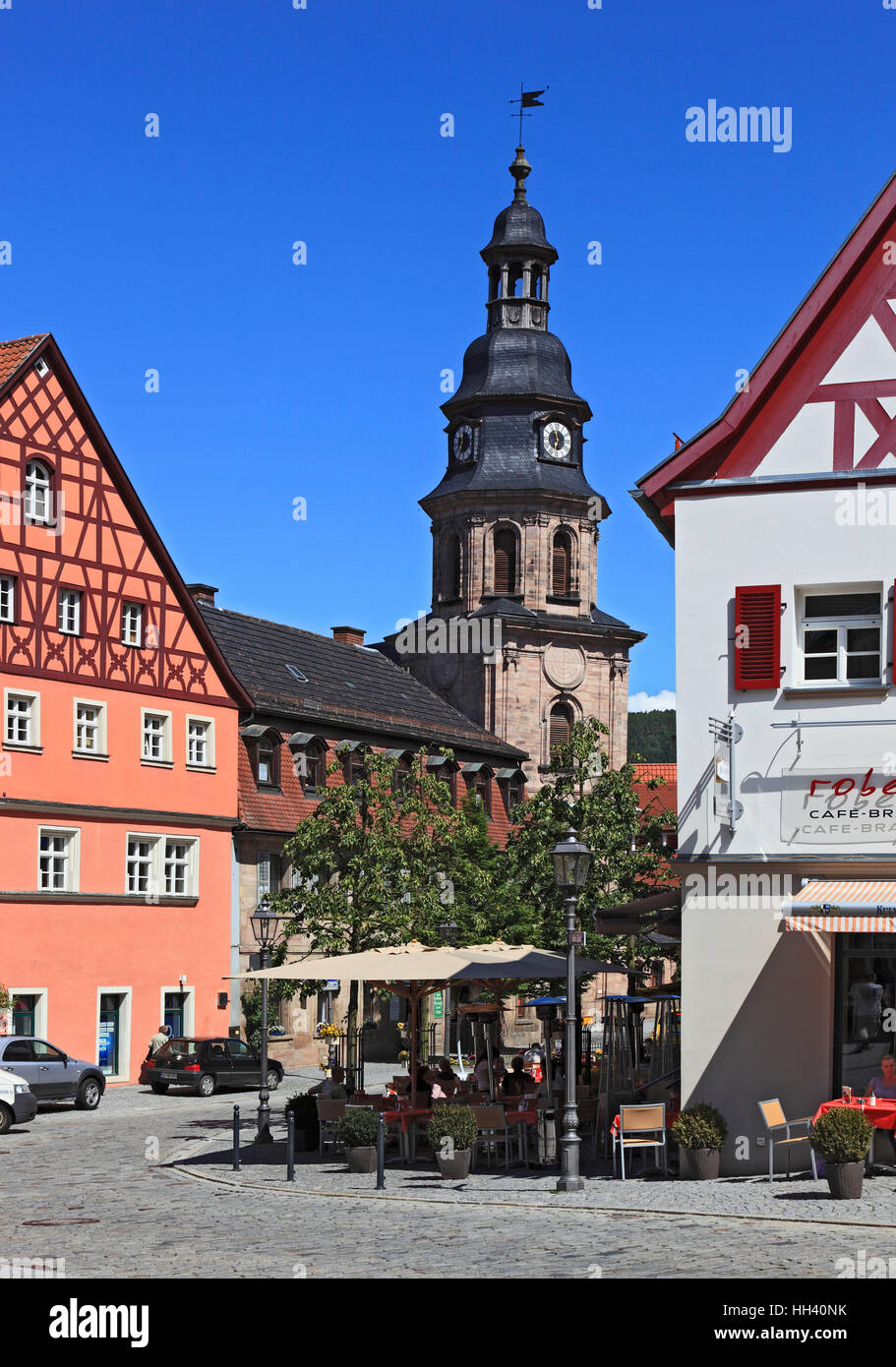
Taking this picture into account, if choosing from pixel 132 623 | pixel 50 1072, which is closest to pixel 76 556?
pixel 132 623

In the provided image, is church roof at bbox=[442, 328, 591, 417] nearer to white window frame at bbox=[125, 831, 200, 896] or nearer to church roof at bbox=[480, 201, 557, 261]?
church roof at bbox=[480, 201, 557, 261]

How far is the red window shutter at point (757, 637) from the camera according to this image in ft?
69.9

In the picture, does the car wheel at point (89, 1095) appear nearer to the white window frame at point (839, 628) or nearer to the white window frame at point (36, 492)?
the white window frame at point (36, 492)

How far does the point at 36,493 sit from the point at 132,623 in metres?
4.45

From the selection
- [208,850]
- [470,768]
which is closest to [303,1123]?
[208,850]

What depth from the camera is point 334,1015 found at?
5306 centimetres

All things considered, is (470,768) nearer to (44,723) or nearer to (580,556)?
(580,556)

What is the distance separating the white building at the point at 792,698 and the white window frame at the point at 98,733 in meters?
23.6

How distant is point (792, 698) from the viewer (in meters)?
21.3

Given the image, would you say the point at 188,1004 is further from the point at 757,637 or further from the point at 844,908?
the point at 844,908

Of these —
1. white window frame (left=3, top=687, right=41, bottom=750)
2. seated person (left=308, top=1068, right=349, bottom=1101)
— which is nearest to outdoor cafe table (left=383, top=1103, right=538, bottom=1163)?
seated person (left=308, top=1068, right=349, bottom=1101)

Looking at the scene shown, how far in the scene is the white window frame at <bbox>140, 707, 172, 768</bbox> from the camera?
45438mm

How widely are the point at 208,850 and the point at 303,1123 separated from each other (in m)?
22.6

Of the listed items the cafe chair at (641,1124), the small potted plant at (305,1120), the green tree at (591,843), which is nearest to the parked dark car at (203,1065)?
the green tree at (591,843)
